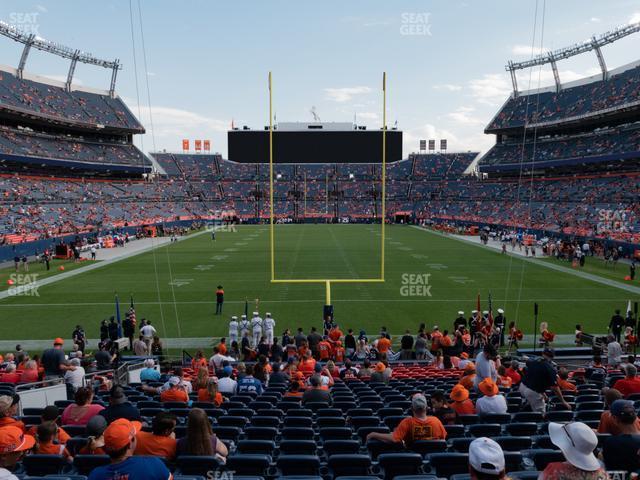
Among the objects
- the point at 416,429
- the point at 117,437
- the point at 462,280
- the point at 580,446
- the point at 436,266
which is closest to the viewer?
the point at 580,446

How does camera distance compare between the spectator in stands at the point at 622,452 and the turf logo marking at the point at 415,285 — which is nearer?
the spectator in stands at the point at 622,452

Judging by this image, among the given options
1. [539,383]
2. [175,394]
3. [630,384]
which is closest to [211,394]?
[175,394]

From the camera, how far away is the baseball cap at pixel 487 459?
7.50 ft

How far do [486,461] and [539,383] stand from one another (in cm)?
421

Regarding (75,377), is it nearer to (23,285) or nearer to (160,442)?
(160,442)

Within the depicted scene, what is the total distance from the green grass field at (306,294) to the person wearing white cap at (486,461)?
544 inches

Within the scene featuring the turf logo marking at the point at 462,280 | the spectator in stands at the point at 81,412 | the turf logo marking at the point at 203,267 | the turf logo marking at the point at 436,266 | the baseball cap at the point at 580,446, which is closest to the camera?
the baseball cap at the point at 580,446

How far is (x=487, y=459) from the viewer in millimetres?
2297

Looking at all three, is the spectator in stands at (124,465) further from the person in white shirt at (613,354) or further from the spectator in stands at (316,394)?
the person in white shirt at (613,354)

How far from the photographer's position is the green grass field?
1702cm

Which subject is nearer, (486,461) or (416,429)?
(486,461)

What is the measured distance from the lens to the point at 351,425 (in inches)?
222

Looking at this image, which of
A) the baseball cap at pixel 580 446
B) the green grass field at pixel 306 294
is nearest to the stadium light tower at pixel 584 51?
the green grass field at pixel 306 294

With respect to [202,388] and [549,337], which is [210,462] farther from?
[549,337]
